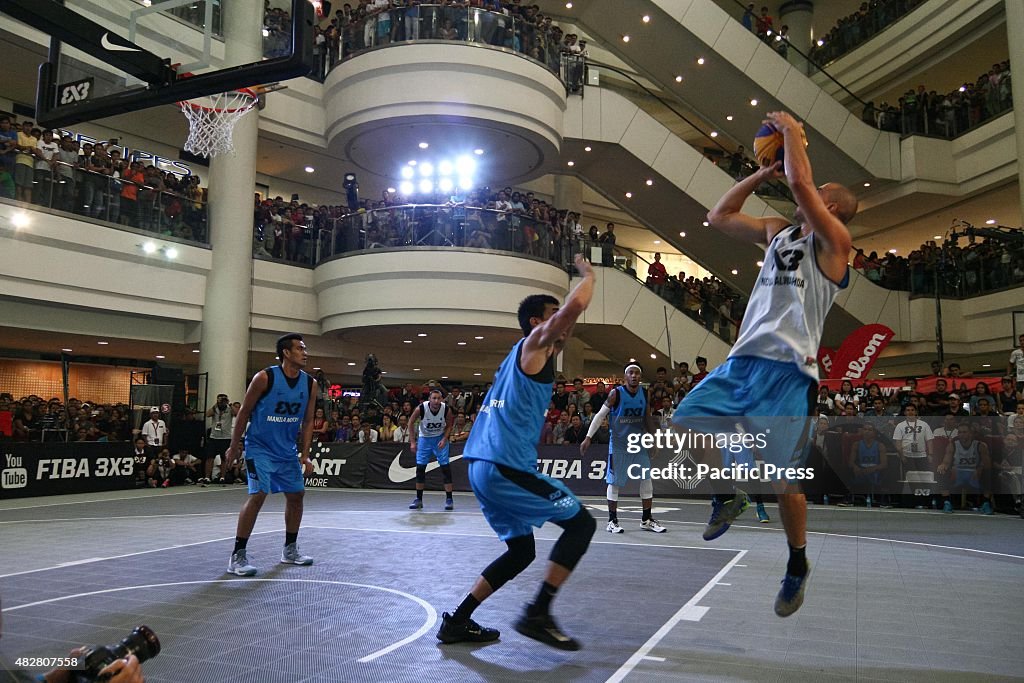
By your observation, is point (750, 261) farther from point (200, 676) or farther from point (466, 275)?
point (200, 676)

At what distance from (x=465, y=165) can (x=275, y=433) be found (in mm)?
17705

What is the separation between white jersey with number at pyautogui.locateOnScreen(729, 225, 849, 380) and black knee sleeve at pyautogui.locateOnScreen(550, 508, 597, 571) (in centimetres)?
149

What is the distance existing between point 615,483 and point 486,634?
5.80 metres

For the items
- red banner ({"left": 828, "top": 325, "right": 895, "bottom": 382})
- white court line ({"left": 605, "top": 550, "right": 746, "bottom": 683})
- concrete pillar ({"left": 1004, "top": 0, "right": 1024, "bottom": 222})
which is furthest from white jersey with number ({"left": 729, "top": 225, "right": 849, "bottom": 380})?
concrete pillar ({"left": 1004, "top": 0, "right": 1024, "bottom": 222})

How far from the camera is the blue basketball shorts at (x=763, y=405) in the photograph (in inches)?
153

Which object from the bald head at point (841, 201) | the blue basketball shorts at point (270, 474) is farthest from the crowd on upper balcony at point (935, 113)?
the bald head at point (841, 201)

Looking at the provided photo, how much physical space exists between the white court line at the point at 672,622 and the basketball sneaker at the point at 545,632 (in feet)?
1.02

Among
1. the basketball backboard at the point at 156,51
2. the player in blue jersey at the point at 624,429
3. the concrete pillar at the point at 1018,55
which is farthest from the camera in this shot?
the concrete pillar at the point at 1018,55

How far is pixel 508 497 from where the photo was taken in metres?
4.75

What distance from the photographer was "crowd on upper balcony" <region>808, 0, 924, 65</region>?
25.8m

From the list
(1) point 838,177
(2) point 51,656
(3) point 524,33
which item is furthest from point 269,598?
(1) point 838,177

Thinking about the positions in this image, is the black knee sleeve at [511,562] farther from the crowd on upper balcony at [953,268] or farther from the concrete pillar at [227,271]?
the crowd on upper balcony at [953,268]

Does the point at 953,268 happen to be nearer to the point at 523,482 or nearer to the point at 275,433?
the point at 275,433

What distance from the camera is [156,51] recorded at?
7.92 m
